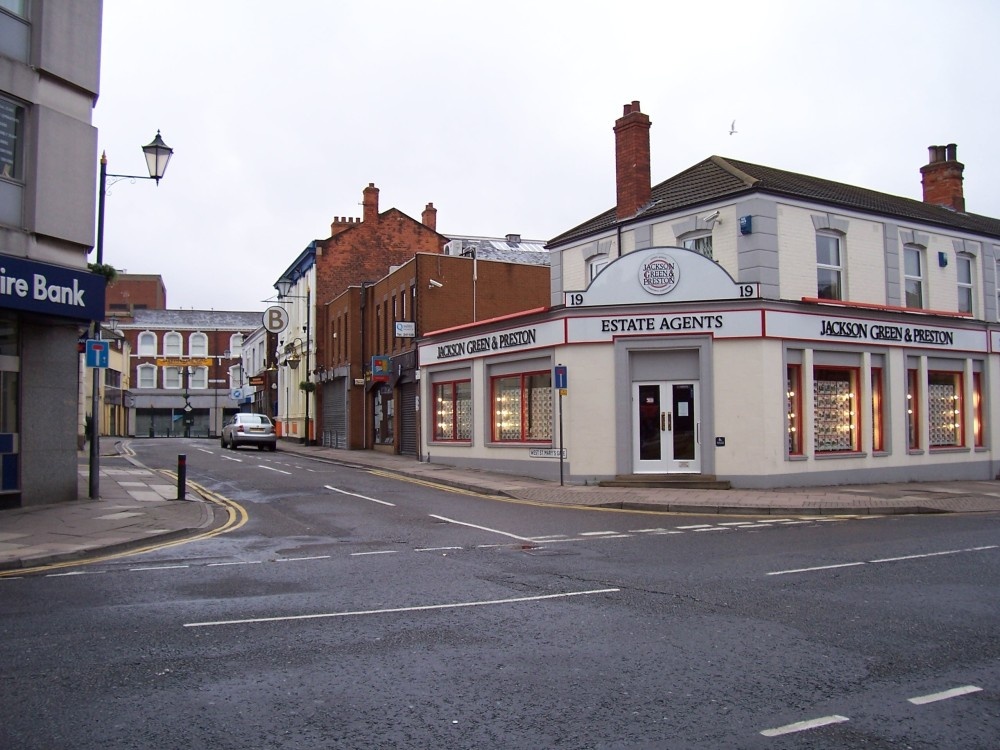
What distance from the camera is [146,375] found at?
79938 mm

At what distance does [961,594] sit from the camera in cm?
813

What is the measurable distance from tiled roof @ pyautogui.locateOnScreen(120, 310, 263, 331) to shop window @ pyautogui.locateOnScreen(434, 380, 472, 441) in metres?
55.6

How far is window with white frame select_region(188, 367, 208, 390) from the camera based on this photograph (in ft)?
267

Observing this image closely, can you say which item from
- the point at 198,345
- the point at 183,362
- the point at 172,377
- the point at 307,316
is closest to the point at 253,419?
the point at 307,316

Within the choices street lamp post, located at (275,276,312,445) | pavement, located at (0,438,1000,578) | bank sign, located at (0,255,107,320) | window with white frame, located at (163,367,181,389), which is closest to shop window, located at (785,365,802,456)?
pavement, located at (0,438,1000,578)

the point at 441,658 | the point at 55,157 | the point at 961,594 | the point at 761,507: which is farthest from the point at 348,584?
the point at 55,157

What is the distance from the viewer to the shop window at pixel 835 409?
21.2m

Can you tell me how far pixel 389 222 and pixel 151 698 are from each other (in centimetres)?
4176

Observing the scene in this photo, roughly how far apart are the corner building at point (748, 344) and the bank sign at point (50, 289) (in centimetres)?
1003

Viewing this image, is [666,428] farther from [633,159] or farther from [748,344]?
[633,159]

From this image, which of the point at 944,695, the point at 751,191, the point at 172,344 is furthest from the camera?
the point at 172,344

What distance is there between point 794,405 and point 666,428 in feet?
11.2

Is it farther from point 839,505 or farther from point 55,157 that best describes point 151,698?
point 839,505

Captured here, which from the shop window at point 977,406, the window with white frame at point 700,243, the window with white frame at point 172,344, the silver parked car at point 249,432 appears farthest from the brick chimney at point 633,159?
the window with white frame at point 172,344
